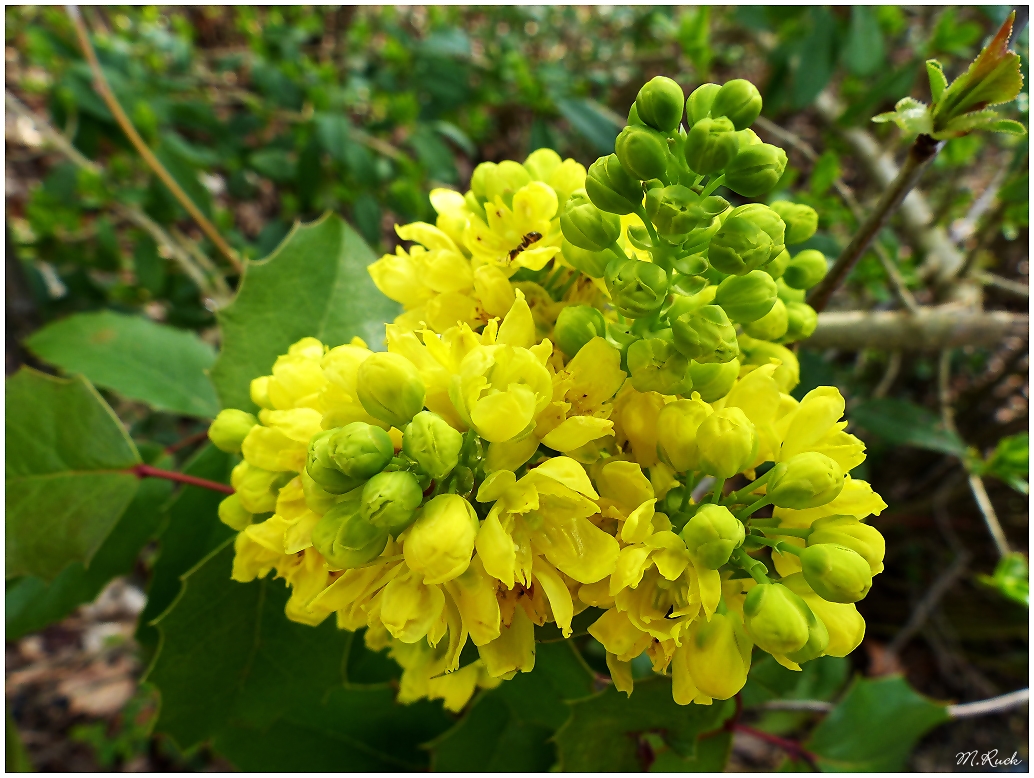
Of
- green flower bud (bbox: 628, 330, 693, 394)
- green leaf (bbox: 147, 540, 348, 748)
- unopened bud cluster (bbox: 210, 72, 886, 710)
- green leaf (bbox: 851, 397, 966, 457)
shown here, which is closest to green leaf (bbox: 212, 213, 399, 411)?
green leaf (bbox: 147, 540, 348, 748)

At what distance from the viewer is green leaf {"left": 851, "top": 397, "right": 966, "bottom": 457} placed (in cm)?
190

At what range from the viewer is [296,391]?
0.94 metres

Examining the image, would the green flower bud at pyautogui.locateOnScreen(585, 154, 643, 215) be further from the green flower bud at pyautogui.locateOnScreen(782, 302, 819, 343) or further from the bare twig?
the bare twig

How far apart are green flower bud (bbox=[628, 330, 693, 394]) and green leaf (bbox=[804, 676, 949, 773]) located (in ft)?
4.81

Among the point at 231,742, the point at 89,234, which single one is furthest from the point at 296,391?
the point at 89,234

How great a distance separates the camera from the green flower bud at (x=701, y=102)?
84 cm

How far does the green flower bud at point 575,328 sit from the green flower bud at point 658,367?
7cm

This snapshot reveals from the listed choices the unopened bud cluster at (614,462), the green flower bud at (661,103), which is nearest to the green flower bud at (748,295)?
the unopened bud cluster at (614,462)

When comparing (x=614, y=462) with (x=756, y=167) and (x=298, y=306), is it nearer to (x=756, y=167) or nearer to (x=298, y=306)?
(x=756, y=167)

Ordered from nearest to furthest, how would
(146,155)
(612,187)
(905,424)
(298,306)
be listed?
(612,187) → (298,306) → (905,424) → (146,155)

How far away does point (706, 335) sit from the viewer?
77 centimetres

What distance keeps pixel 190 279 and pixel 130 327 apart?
2.95ft

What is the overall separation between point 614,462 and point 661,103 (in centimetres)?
45
